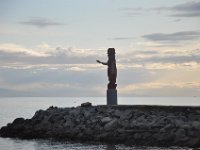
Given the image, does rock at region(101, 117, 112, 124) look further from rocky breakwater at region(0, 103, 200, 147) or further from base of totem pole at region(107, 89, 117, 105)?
base of totem pole at region(107, 89, 117, 105)

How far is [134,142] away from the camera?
2820 centimetres

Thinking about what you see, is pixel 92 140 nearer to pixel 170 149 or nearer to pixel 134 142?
pixel 134 142

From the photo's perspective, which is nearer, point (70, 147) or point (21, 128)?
point (70, 147)

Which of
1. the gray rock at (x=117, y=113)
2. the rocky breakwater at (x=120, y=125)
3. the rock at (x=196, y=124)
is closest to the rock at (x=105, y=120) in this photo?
the rocky breakwater at (x=120, y=125)

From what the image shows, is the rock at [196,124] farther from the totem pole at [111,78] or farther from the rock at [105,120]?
the totem pole at [111,78]

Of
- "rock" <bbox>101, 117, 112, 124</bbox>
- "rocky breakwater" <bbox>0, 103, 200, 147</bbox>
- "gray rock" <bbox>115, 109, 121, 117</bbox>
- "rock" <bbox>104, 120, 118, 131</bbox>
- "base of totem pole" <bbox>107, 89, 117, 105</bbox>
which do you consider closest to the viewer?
"rocky breakwater" <bbox>0, 103, 200, 147</bbox>

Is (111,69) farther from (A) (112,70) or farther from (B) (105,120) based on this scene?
(B) (105,120)

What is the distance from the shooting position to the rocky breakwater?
2753 centimetres

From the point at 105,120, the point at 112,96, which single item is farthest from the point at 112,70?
the point at 105,120

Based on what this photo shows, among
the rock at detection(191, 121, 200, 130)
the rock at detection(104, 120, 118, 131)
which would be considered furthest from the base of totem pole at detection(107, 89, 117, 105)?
the rock at detection(191, 121, 200, 130)

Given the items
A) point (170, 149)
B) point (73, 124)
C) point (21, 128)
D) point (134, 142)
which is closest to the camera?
point (170, 149)

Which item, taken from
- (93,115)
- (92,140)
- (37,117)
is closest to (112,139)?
(92,140)

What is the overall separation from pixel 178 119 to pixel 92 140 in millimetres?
5101

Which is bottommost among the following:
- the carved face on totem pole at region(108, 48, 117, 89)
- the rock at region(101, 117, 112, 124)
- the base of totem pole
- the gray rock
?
the rock at region(101, 117, 112, 124)
